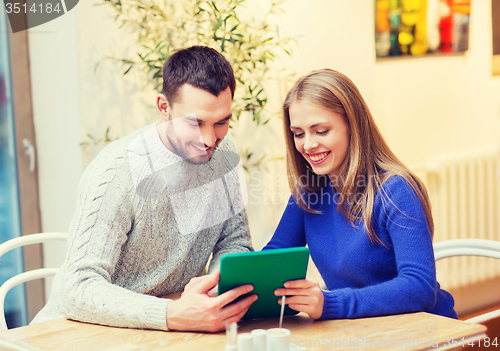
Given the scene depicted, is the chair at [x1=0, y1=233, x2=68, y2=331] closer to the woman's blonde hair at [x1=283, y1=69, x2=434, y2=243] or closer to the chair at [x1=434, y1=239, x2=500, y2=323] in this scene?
the woman's blonde hair at [x1=283, y1=69, x2=434, y2=243]

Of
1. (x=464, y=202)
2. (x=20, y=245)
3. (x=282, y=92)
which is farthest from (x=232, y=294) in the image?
(x=464, y=202)

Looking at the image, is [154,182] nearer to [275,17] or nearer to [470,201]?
[275,17]

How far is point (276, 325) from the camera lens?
114 centimetres

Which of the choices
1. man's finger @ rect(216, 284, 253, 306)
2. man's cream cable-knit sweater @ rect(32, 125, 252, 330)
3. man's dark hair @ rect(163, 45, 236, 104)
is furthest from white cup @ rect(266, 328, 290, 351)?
man's dark hair @ rect(163, 45, 236, 104)

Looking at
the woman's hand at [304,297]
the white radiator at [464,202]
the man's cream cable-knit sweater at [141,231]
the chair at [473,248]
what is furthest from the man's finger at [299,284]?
the white radiator at [464,202]

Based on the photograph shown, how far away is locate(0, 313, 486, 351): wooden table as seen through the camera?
1.00 m

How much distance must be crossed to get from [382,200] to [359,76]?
4.86 feet

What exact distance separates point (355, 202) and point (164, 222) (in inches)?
20.0

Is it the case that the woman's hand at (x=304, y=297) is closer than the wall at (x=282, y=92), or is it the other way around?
the woman's hand at (x=304, y=297)

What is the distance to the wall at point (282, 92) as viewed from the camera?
7.03 feet

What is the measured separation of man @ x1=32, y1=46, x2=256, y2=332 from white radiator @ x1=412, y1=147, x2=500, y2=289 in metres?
1.67

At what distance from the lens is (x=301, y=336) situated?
3.48 feet

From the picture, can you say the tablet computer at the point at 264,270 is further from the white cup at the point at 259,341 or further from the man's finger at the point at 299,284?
the white cup at the point at 259,341

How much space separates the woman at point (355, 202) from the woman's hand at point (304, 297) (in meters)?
0.08
